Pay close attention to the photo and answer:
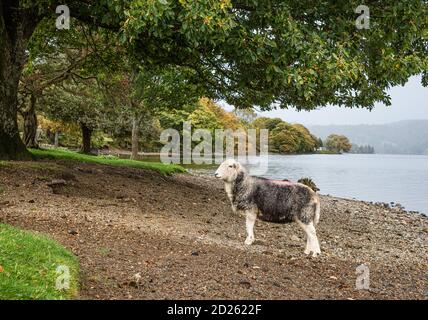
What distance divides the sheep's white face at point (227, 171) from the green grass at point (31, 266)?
11.8 ft

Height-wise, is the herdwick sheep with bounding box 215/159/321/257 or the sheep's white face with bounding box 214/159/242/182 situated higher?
the sheep's white face with bounding box 214/159/242/182

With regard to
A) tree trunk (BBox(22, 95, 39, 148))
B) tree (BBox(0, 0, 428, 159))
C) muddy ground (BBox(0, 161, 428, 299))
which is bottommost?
muddy ground (BBox(0, 161, 428, 299))

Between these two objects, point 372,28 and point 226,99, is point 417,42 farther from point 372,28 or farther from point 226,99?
point 226,99

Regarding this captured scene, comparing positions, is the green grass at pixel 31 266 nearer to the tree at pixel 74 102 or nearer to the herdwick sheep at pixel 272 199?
the herdwick sheep at pixel 272 199

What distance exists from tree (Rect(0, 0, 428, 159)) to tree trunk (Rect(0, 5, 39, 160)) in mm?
39

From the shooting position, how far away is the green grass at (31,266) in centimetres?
612

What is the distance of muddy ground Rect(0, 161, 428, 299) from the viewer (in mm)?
7848

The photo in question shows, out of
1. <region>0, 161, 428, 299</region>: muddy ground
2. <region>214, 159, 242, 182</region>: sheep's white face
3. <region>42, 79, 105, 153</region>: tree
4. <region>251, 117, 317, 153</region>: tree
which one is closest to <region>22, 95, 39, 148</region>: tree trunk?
<region>42, 79, 105, 153</region>: tree

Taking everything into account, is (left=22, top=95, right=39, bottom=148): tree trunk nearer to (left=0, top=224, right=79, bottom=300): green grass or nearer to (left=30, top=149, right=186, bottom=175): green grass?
(left=30, top=149, right=186, bottom=175): green grass

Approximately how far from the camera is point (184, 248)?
9984 millimetres

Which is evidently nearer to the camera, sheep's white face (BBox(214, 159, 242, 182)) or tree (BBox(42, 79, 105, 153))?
sheep's white face (BBox(214, 159, 242, 182))

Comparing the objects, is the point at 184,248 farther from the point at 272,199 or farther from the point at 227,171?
the point at 272,199

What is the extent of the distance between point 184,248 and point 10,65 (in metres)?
12.3

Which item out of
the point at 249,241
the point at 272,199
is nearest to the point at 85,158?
the point at 249,241
